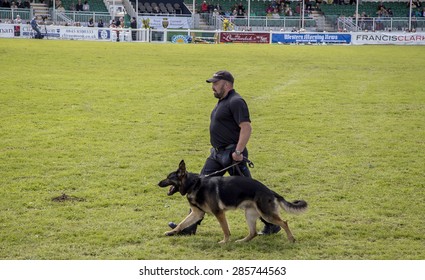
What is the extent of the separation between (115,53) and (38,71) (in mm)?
10461

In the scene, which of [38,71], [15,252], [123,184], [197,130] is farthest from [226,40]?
[15,252]

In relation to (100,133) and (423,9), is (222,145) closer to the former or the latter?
(100,133)

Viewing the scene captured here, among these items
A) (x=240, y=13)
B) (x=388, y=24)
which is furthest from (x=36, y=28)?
(x=388, y=24)

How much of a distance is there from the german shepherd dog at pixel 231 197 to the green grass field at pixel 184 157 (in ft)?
1.37

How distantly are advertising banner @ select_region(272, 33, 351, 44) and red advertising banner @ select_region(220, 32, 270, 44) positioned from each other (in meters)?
0.87

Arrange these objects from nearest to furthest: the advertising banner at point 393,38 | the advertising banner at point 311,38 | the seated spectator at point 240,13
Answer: the advertising banner at point 311,38, the advertising banner at point 393,38, the seated spectator at point 240,13

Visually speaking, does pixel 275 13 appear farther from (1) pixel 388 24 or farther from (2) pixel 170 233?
(2) pixel 170 233

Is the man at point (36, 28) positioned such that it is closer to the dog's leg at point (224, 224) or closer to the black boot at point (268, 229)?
the black boot at point (268, 229)

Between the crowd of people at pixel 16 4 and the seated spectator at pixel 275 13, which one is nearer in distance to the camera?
the crowd of people at pixel 16 4

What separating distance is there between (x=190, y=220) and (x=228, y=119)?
1348 millimetres

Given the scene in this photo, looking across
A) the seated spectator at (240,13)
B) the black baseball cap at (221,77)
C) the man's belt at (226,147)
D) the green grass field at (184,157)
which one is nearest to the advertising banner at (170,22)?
the seated spectator at (240,13)

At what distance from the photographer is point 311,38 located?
57156mm

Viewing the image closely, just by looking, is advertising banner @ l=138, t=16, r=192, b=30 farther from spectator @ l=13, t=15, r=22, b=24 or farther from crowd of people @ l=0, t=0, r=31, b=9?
spectator @ l=13, t=15, r=22, b=24

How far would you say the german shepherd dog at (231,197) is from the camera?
27.2 ft
